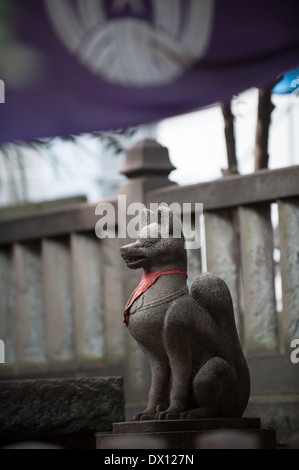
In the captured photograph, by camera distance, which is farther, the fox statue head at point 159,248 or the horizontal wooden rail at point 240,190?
the horizontal wooden rail at point 240,190

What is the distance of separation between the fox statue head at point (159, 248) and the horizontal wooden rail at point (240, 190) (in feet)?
4.48

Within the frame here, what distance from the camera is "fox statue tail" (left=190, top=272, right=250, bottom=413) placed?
530cm

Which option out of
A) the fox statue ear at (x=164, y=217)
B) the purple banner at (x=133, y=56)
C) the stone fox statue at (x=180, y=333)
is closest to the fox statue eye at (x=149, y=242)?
the stone fox statue at (x=180, y=333)

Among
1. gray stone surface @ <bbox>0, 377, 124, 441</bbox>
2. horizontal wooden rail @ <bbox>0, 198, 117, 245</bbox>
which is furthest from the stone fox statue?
horizontal wooden rail @ <bbox>0, 198, 117, 245</bbox>

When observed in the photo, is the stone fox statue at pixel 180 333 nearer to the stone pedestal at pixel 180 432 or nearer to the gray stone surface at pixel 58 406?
the stone pedestal at pixel 180 432

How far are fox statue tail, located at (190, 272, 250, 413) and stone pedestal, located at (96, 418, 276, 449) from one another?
23cm

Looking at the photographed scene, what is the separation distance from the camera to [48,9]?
19.6 feet

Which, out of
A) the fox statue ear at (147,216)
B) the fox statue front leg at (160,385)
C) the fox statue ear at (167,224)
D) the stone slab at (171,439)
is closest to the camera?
the stone slab at (171,439)

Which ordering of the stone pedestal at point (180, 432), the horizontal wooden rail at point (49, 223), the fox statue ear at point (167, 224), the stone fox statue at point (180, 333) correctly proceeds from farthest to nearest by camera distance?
the horizontal wooden rail at point (49, 223), the fox statue ear at point (167, 224), the stone fox statue at point (180, 333), the stone pedestal at point (180, 432)

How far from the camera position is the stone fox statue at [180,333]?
5.06 m
